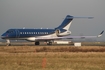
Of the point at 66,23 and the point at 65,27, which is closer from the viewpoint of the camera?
the point at 65,27

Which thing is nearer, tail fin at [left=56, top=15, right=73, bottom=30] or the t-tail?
the t-tail

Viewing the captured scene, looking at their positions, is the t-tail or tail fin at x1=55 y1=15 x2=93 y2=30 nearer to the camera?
the t-tail

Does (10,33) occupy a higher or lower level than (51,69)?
higher

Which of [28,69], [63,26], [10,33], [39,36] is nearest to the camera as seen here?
[28,69]

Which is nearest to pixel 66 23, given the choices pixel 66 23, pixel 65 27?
pixel 66 23

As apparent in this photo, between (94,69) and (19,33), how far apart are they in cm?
4635

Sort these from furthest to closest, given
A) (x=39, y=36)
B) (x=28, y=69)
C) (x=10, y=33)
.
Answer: (x=39, y=36) < (x=10, y=33) < (x=28, y=69)

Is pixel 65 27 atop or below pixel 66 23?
below

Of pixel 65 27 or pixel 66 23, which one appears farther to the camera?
pixel 66 23

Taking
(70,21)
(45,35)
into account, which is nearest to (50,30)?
(45,35)

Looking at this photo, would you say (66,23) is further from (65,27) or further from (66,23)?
(65,27)

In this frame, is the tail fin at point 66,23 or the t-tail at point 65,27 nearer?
the t-tail at point 65,27

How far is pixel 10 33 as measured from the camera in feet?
221

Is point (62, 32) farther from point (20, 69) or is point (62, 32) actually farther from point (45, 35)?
point (20, 69)
